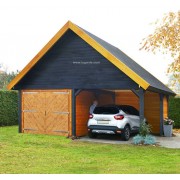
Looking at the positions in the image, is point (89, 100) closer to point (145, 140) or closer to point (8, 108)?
point (145, 140)

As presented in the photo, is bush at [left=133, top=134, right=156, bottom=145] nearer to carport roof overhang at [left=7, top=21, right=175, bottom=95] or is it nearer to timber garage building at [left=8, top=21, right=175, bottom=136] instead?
timber garage building at [left=8, top=21, right=175, bottom=136]

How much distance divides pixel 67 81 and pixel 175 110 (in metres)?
10.9

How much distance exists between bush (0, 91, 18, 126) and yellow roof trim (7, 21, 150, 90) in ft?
17.9

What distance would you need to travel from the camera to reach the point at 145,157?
36.4 ft

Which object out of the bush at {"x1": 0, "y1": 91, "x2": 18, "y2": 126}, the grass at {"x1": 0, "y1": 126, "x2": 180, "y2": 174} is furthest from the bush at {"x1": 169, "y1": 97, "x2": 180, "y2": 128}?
the bush at {"x1": 0, "y1": 91, "x2": 18, "y2": 126}

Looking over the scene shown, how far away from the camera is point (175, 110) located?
24.3 metres

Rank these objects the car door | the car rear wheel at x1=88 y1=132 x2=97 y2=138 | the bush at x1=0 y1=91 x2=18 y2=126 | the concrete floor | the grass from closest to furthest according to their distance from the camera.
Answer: the grass < the concrete floor < the car rear wheel at x1=88 y1=132 x2=97 y2=138 < the car door < the bush at x1=0 y1=91 x2=18 y2=126

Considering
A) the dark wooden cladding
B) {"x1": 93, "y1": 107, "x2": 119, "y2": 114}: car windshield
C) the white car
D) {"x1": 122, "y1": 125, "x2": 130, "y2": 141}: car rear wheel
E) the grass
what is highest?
the dark wooden cladding

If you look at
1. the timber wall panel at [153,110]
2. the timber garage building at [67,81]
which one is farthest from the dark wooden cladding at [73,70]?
the timber wall panel at [153,110]

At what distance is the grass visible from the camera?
8.74 meters

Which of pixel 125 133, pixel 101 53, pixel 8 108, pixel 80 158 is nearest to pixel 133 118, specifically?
pixel 125 133

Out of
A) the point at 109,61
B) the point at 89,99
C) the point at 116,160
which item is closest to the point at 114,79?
the point at 109,61

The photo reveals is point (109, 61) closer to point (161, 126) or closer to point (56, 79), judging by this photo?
point (56, 79)
